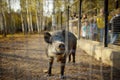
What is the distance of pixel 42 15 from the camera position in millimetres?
3445

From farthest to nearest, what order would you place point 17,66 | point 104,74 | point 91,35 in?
point 91,35 → point 17,66 → point 104,74

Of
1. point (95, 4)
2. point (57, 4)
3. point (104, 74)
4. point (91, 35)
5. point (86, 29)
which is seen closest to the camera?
point (57, 4)

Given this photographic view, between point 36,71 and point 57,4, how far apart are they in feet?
5.07

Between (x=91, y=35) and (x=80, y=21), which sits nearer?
(x=91, y=35)

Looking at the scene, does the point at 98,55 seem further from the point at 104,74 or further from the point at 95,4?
the point at 95,4

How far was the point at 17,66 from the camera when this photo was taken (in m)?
4.94

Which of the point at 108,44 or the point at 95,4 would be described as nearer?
the point at 108,44

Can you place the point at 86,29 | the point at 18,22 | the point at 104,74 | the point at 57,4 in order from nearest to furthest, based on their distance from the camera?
the point at 18,22 < the point at 57,4 < the point at 104,74 < the point at 86,29

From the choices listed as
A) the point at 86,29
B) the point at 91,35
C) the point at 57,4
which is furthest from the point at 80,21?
the point at 57,4

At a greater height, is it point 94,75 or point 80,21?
point 80,21

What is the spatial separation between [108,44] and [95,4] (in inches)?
200

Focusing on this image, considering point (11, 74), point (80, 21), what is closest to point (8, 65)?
point (11, 74)

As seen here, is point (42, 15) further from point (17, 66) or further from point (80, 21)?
point (80, 21)

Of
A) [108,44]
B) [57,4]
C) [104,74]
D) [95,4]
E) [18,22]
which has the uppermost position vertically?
[95,4]
